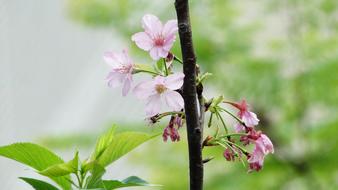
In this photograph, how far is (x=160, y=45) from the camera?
620 mm

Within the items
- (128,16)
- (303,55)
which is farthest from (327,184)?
(128,16)

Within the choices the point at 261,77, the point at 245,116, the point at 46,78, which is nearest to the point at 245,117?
the point at 245,116

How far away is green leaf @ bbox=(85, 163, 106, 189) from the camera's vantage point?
Result: 2.25 ft

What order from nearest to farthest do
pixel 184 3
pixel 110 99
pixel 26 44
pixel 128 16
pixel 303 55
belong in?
pixel 184 3 → pixel 303 55 → pixel 128 16 → pixel 26 44 → pixel 110 99

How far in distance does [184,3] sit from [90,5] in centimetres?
364

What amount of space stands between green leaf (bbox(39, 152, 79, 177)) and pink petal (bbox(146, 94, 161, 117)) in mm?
89

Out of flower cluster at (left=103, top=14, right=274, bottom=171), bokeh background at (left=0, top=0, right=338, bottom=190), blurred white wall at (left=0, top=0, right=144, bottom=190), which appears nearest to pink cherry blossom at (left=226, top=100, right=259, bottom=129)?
flower cluster at (left=103, top=14, right=274, bottom=171)

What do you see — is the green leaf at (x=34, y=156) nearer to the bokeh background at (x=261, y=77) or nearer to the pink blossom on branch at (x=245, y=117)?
the pink blossom on branch at (x=245, y=117)

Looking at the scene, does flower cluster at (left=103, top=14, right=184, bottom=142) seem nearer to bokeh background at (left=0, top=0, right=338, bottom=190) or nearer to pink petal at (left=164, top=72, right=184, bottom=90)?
pink petal at (left=164, top=72, right=184, bottom=90)

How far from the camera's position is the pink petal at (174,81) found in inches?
22.3

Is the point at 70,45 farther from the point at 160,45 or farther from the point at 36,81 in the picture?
the point at 160,45

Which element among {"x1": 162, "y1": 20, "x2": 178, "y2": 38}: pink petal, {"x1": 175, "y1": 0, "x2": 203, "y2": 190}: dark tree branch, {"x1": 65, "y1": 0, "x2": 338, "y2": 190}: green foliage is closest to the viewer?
{"x1": 175, "y1": 0, "x2": 203, "y2": 190}: dark tree branch

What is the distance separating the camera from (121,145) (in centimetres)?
69

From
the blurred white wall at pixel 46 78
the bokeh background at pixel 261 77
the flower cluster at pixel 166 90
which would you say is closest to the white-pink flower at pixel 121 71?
the flower cluster at pixel 166 90
